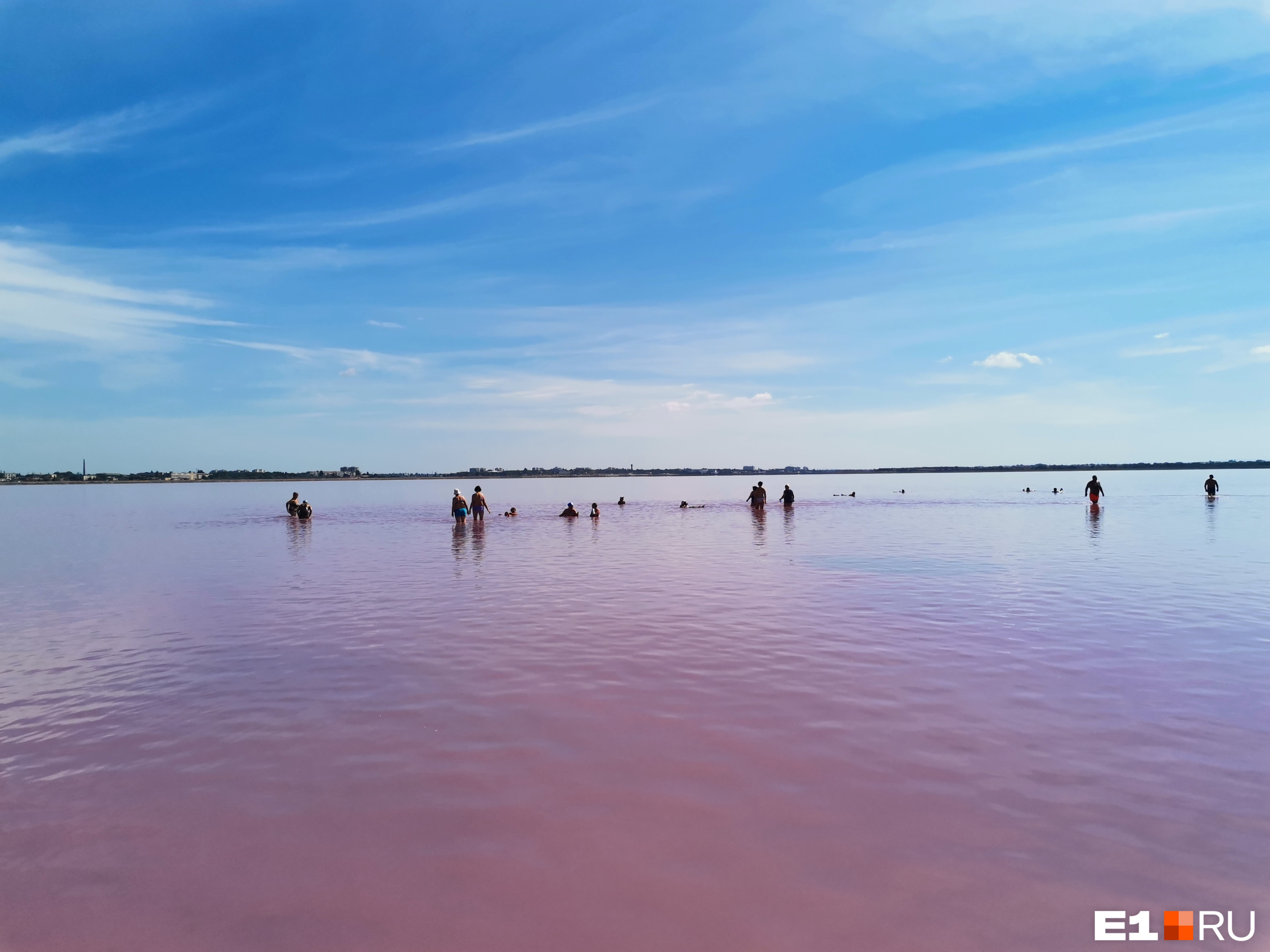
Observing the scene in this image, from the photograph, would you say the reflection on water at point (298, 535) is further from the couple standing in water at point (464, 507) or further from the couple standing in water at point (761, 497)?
the couple standing in water at point (761, 497)

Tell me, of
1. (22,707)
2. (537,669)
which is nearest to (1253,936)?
(537,669)

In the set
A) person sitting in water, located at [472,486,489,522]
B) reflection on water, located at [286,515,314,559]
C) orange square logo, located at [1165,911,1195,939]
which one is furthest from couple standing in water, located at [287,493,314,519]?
orange square logo, located at [1165,911,1195,939]

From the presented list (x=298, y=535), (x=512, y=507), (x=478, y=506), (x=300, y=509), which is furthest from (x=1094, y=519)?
(x=300, y=509)

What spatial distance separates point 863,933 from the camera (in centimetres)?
418

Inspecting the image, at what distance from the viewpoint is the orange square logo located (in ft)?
14.0

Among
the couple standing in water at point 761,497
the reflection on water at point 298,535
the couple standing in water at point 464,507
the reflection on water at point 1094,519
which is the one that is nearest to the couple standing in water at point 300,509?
the reflection on water at point 298,535

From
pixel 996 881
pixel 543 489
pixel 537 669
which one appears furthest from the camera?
pixel 543 489

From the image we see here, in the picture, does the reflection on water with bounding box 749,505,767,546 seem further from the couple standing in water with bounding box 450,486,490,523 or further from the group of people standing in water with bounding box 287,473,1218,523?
the couple standing in water with bounding box 450,486,490,523

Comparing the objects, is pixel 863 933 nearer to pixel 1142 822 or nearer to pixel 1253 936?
pixel 1253 936

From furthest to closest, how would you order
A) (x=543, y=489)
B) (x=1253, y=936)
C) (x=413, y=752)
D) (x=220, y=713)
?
1. (x=543, y=489)
2. (x=220, y=713)
3. (x=413, y=752)
4. (x=1253, y=936)

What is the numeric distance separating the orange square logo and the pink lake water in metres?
0.10

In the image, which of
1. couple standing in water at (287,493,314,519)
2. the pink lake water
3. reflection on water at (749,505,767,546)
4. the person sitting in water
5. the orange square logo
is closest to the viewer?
the orange square logo

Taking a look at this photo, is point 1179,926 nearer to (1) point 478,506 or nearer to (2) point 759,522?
(2) point 759,522

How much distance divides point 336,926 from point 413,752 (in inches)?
103
